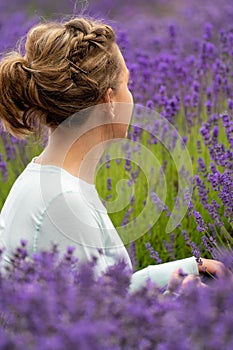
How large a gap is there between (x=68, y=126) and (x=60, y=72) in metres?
0.18

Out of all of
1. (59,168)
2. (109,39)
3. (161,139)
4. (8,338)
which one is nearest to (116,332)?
(8,338)

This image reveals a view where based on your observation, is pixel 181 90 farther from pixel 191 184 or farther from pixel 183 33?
pixel 183 33

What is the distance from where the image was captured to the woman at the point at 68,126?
243 cm

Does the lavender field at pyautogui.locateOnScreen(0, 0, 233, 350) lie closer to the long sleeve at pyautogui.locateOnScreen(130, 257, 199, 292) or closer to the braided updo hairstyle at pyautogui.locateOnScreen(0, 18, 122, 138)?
the long sleeve at pyautogui.locateOnScreen(130, 257, 199, 292)

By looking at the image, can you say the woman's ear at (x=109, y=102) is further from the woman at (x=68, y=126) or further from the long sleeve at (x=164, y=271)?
the long sleeve at (x=164, y=271)

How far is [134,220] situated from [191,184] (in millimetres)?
307

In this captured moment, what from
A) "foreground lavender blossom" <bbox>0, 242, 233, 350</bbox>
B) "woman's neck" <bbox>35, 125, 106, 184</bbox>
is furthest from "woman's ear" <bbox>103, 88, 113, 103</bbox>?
"foreground lavender blossom" <bbox>0, 242, 233, 350</bbox>

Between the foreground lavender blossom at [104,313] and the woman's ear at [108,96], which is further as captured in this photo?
the woman's ear at [108,96]

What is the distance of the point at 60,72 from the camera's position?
247cm

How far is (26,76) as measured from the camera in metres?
2.52

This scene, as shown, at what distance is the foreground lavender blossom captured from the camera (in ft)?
4.86

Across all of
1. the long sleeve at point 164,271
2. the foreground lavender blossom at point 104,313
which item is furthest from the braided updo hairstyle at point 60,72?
the foreground lavender blossom at point 104,313

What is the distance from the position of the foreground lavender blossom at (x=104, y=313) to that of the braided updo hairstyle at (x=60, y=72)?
2.72 feet

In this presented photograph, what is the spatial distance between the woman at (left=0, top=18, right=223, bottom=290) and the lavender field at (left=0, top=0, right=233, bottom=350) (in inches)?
11.9
